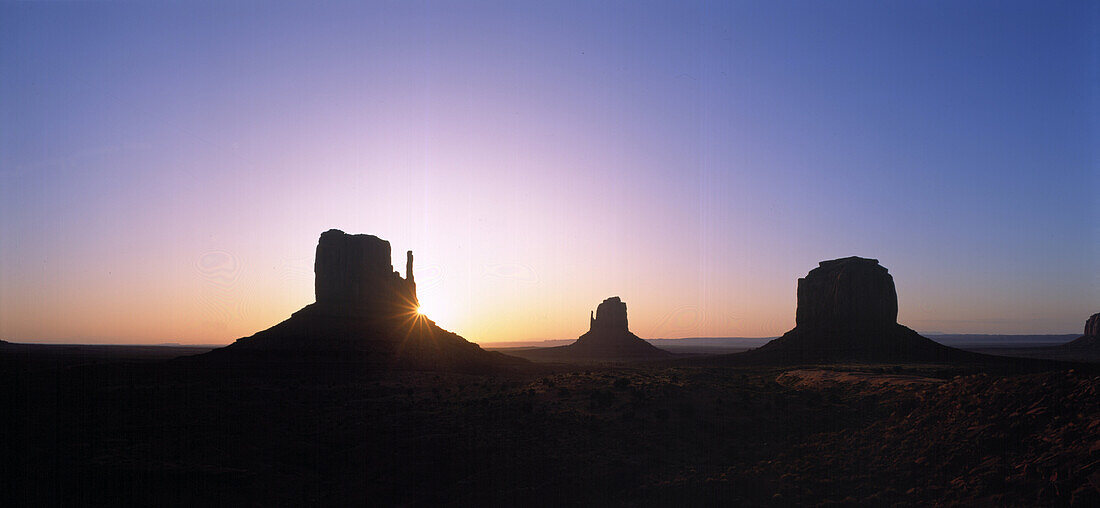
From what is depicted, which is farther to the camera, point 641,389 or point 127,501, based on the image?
point 641,389

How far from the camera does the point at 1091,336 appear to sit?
138 m

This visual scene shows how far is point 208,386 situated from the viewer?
149 feet

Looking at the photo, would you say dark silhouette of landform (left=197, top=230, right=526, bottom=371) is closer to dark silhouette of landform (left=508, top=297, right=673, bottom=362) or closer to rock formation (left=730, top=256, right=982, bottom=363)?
rock formation (left=730, top=256, right=982, bottom=363)

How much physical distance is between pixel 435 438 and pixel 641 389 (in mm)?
14442

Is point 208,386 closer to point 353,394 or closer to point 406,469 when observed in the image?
point 353,394

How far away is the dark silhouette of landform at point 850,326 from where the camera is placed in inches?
2830

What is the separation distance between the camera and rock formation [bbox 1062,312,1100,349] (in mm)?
131975

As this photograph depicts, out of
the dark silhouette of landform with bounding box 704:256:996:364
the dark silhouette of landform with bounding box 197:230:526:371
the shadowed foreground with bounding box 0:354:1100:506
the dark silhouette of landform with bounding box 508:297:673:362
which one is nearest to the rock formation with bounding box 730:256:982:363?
the dark silhouette of landform with bounding box 704:256:996:364

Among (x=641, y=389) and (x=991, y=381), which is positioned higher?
(x=991, y=381)

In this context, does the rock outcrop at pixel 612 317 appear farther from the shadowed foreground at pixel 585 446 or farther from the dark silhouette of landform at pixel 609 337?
the shadowed foreground at pixel 585 446

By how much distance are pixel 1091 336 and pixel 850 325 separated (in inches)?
4255

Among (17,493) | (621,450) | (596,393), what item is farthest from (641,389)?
(17,493)

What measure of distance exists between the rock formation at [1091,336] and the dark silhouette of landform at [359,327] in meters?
146

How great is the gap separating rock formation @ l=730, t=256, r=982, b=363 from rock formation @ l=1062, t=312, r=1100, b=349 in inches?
3547
